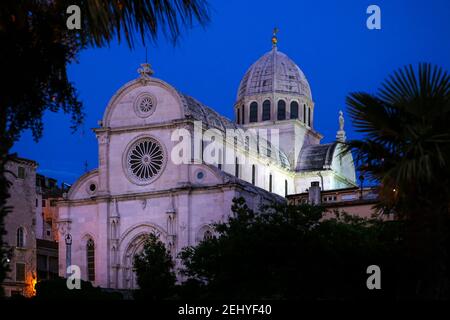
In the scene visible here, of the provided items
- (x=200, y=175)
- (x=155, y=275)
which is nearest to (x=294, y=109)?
(x=200, y=175)

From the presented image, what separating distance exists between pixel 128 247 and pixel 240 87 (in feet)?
72.0

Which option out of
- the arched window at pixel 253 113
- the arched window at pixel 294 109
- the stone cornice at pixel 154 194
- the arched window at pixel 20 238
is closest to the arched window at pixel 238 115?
the arched window at pixel 253 113

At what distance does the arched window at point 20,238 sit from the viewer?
2830 inches

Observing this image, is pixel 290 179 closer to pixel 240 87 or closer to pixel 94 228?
pixel 240 87

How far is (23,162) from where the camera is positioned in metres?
73.9

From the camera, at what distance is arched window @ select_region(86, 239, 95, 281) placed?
68.0 m

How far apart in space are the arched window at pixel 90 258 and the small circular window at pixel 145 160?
5436 mm

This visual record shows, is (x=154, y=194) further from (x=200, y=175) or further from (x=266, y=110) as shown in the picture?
(x=266, y=110)

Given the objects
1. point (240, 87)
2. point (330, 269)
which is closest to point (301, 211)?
point (330, 269)

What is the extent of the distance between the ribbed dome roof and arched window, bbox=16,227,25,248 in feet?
72.0

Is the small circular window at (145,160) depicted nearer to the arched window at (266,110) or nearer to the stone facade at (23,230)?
the stone facade at (23,230)

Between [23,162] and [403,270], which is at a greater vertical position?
[23,162]
